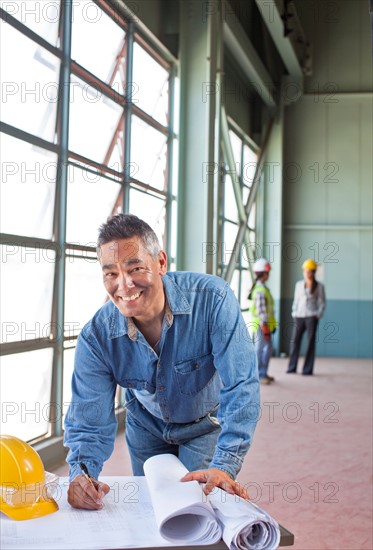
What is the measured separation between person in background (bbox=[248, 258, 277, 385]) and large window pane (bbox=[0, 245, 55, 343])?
15.5 feet

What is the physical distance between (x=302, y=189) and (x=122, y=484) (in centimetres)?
1364

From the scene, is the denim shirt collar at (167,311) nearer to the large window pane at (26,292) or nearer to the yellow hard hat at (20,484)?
the yellow hard hat at (20,484)

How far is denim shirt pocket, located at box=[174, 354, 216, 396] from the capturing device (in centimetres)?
240

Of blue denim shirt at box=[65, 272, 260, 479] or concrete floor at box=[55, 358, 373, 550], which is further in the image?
concrete floor at box=[55, 358, 373, 550]

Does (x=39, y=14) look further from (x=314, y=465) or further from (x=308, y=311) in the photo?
(x=308, y=311)

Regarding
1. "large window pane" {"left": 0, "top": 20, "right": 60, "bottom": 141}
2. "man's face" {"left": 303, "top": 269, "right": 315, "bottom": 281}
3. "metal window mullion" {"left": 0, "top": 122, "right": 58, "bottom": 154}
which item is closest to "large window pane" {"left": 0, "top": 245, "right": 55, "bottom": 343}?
"metal window mullion" {"left": 0, "top": 122, "right": 58, "bottom": 154}

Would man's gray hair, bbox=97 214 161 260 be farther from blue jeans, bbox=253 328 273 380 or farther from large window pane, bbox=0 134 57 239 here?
blue jeans, bbox=253 328 273 380

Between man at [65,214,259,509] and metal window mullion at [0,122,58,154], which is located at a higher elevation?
metal window mullion at [0,122,58,154]

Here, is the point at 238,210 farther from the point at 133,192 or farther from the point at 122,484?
the point at 122,484

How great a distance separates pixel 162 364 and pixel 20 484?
0.71m

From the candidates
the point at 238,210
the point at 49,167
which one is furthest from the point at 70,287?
the point at 238,210

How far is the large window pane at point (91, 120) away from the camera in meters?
5.83

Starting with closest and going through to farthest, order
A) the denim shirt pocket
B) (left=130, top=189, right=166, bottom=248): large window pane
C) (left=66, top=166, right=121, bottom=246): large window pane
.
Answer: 1. the denim shirt pocket
2. (left=66, top=166, right=121, bottom=246): large window pane
3. (left=130, top=189, right=166, bottom=248): large window pane

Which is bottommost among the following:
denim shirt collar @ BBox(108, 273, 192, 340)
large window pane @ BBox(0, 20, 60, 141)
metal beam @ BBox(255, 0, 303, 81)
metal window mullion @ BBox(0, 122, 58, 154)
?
denim shirt collar @ BBox(108, 273, 192, 340)
